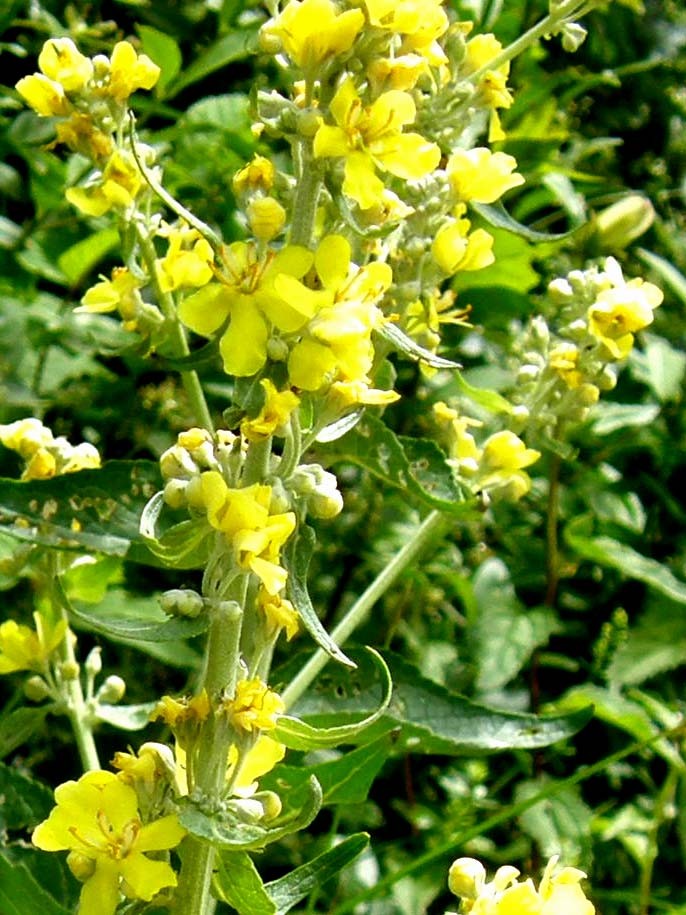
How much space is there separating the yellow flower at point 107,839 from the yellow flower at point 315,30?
0.52m

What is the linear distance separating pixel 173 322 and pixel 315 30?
429mm

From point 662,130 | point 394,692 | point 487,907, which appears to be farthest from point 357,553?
point 662,130

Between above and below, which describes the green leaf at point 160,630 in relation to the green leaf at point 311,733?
above

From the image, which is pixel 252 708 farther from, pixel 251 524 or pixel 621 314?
pixel 621 314

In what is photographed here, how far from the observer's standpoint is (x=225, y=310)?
3.10 feet

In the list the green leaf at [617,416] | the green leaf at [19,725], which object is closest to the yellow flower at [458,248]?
the green leaf at [19,725]

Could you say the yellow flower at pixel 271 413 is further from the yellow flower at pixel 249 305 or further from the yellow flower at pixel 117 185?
the yellow flower at pixel 117 185

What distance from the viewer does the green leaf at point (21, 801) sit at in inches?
50.9

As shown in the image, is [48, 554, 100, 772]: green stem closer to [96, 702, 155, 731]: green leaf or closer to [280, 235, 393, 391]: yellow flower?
[96, 702, 155, 731]: green leaf

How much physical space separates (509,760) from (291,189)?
1.34m

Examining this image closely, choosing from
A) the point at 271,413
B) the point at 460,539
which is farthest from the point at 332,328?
the point at 460,539

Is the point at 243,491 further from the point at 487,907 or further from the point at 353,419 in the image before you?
the point at 487,907

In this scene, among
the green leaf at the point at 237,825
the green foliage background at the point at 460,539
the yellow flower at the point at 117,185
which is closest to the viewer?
the green leaf at the point at 237,825

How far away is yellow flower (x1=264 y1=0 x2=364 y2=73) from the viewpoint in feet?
2.82
